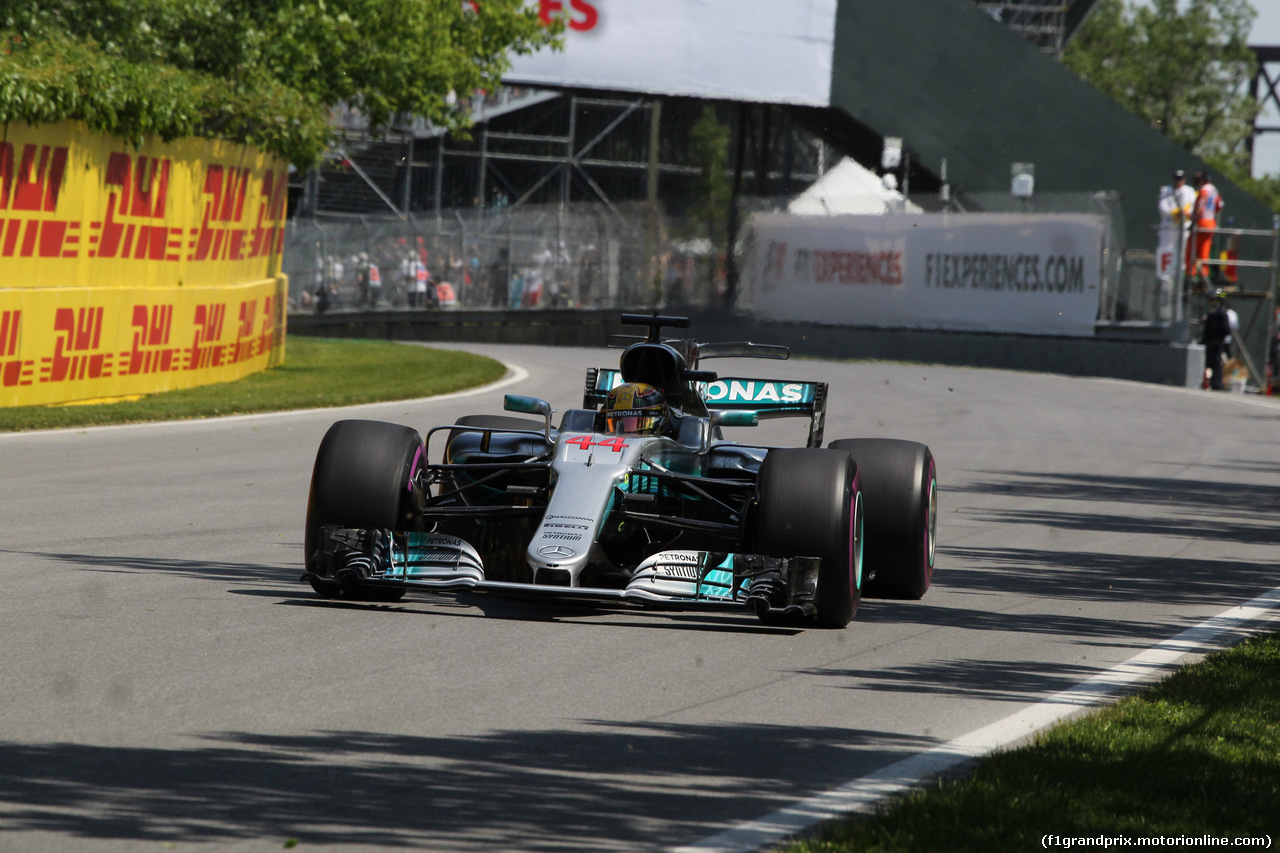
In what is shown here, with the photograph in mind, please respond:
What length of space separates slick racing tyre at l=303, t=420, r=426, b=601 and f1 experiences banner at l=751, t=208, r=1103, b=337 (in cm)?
2126

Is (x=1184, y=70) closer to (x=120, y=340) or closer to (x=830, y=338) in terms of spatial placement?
(x=830, y=338)

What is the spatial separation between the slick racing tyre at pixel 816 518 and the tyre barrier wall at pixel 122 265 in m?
9.31

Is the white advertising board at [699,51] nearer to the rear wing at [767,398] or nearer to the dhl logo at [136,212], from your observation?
the dhl logo at [136,212]

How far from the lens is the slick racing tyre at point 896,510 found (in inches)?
302

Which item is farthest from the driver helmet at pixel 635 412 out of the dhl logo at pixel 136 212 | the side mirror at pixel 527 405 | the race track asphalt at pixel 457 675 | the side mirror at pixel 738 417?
the dhl logo at pixel 136 212

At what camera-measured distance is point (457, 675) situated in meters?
5.85

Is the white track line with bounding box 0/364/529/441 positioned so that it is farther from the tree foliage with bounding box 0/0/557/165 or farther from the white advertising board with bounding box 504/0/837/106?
the white advertising board with bounding box 504/0/837/106

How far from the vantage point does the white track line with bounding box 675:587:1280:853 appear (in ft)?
13.7

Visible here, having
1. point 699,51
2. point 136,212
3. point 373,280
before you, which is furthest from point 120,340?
point 699,51

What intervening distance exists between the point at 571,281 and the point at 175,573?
26.6m

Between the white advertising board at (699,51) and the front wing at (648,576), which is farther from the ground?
the white advertising board at (699,51)

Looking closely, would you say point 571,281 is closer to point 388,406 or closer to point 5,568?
point 388,406

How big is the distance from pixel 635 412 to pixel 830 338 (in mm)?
23319

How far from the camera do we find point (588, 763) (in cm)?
479
